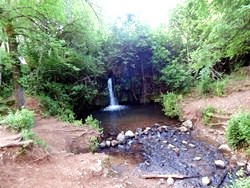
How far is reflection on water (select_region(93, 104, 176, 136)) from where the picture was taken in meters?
10.7

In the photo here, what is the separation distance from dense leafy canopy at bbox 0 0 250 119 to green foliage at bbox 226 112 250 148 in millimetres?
2320

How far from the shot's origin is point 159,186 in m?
5.71

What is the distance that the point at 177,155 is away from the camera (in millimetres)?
7465

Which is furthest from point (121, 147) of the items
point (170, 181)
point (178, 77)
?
point (178, 77)

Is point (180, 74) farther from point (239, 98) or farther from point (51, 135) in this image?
point (51, 135)

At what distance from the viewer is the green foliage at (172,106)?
11.8m

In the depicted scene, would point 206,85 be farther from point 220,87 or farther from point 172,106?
point 172,106

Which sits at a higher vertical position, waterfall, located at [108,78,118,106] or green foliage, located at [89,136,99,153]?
waterfall, located at [108,78,118,106]

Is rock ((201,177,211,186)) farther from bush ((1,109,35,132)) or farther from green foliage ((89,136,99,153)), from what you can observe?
bush ((1,109,35,132))

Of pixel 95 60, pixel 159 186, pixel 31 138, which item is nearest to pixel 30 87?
pixel 95 60

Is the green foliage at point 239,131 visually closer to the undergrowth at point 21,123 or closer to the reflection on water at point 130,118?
the reflection on water at point 130,118

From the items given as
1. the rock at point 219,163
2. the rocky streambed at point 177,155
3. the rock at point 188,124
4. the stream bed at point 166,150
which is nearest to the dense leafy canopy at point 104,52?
the rock at point 188,124

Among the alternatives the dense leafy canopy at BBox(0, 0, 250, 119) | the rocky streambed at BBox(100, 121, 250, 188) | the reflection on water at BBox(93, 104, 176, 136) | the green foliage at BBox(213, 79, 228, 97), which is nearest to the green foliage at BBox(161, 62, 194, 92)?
the dense leafy canopy at BBox(0, 0, 250, 119)

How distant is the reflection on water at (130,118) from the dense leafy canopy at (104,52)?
1.57 meters
